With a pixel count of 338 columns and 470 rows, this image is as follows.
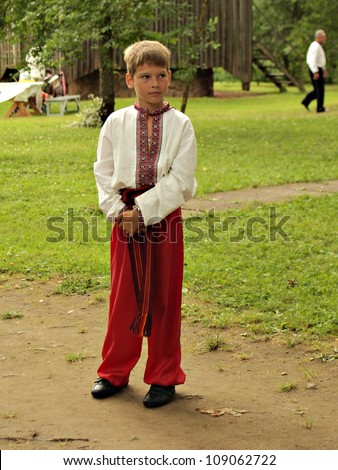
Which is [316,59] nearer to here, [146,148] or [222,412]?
[146,148]

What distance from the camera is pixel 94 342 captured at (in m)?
6.17

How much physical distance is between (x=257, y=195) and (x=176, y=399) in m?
6.66

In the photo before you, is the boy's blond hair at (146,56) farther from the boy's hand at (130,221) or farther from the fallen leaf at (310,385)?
the fallen leaf at (310,385)

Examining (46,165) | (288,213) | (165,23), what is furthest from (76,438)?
(165,23)

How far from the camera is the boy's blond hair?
15.9 ft

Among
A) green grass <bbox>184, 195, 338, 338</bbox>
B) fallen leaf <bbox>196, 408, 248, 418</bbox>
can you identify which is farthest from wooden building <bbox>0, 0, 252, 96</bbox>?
fallen leaf <bbox>196, 408, 248, 418</bbox>

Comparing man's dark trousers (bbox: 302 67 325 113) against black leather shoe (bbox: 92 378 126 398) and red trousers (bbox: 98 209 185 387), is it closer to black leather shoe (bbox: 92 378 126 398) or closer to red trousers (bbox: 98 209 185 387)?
red trousers (bbox: 98 209 185 387)

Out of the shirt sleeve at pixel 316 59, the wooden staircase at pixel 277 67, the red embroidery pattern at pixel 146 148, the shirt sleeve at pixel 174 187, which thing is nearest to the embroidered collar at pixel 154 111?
the red embroidery pattern at pixel 146 148

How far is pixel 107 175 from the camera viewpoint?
5.04 m

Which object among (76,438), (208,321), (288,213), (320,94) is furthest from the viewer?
(320,94)

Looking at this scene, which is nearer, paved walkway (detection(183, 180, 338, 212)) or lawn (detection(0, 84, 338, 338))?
lawn (detection(0, 84, 338, 338))
